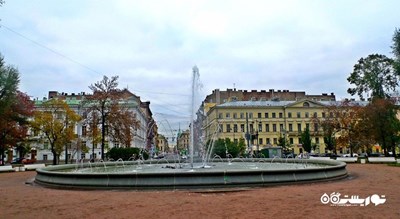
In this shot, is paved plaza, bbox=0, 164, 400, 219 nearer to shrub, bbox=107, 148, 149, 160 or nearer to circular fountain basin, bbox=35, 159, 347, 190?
circular fountain basin, bbox=35, 159, 347, 190

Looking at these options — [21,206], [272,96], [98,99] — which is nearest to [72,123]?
[98,99]

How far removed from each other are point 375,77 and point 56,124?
152 ft

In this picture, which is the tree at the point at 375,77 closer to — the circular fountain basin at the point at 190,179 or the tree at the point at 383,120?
the tree at the point at 383,120

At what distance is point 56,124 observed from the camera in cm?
4650

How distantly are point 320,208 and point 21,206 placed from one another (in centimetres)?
923

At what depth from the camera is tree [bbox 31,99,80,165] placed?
4597 cm

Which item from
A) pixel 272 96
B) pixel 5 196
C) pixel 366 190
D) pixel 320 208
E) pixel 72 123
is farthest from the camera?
pixel 272 96

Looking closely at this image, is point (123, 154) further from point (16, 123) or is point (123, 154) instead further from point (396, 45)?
point (396, 45)

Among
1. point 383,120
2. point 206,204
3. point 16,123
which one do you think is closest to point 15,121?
point 16,123

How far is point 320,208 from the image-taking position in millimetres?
9766

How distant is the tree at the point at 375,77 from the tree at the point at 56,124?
43.3 metres

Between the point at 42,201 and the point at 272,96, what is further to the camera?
the point at 272,96

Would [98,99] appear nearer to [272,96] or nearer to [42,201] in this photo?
[42,201]

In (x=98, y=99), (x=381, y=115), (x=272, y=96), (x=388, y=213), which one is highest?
(x=272, y=96)
